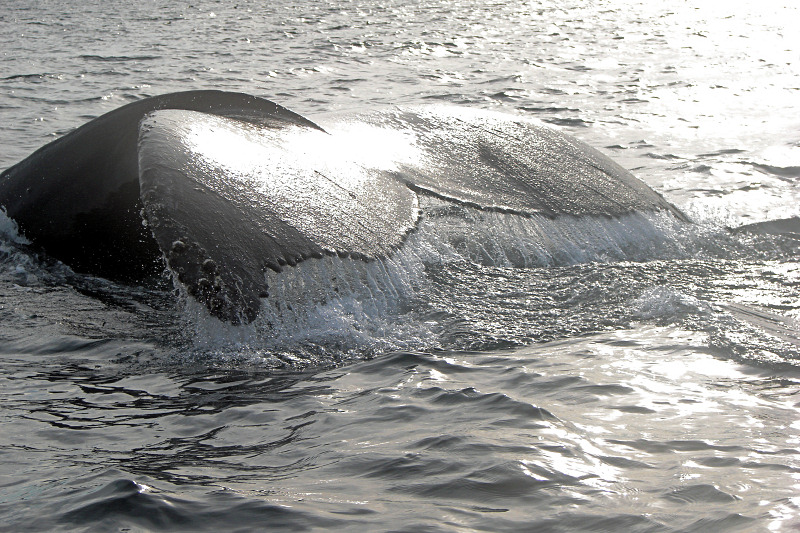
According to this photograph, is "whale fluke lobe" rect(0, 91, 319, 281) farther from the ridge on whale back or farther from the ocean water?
the ocean water

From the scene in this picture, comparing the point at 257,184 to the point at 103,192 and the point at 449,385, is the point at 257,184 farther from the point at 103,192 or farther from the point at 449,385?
the point at 449,385

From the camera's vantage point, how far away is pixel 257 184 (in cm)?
490

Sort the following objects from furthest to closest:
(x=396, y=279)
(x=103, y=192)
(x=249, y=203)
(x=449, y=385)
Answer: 1. (x=103, y=192)
2. (x=396, y=279)
3. (x=249, y=203)
4. (x=449, y=385)

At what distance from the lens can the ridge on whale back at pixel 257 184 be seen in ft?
14.7

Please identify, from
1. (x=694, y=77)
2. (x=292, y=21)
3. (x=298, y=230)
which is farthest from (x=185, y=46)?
(x=298, y=230)

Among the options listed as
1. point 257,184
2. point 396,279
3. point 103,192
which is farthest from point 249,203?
point 103,192

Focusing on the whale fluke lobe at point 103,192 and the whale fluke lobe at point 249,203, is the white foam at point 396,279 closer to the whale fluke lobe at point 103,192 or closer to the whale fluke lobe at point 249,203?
the whale fluke lobe at point 249,203

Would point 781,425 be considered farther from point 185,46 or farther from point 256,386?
point 185,46

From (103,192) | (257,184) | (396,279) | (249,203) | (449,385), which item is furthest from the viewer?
→ (103,192)

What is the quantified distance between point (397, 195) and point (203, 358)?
1.81m

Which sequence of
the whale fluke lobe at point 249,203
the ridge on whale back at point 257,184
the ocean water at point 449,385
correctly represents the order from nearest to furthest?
the ocean water at point 449,385
the whale fluke lobe at point 249,203
the ridge on whale back at point 257,184

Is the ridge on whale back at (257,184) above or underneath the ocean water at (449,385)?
above

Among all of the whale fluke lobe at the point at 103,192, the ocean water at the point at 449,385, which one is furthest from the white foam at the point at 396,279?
the whale fluke lobe at the point at 103,192

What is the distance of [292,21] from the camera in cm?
2145
